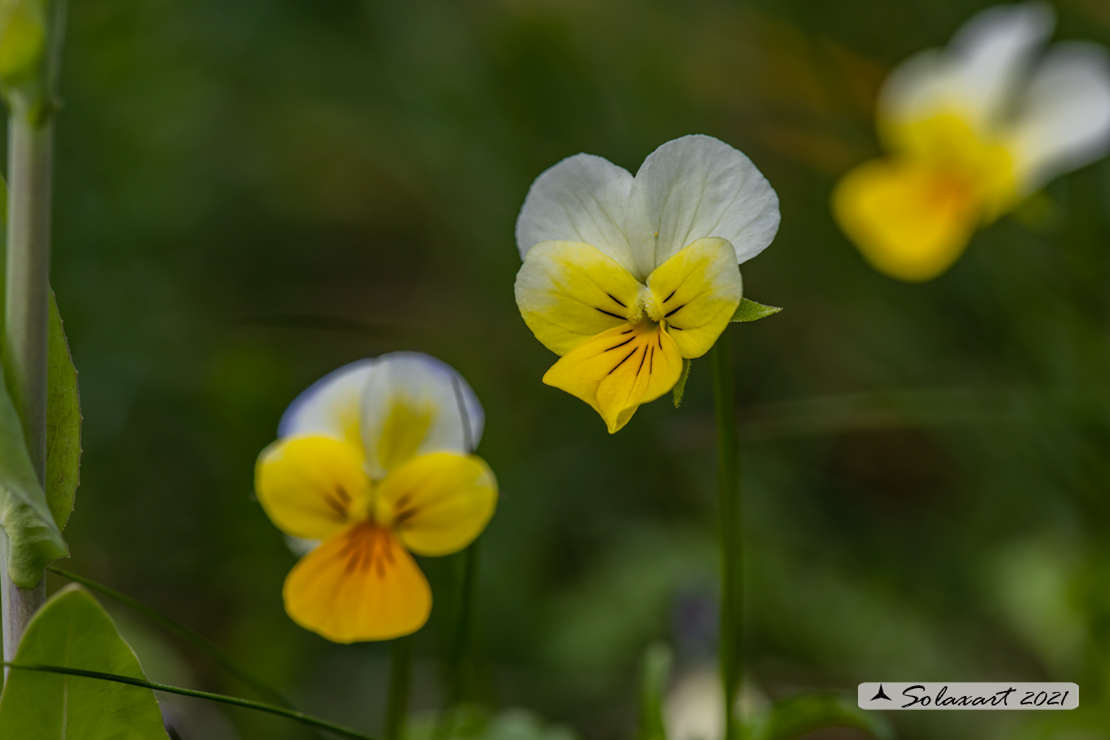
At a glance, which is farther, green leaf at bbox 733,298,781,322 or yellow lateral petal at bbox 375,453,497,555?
yellow lateral petal at bbox 375,453,497,555

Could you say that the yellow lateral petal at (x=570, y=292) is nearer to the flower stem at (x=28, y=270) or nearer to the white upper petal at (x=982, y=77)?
the flower stem at (x=28, y=270)

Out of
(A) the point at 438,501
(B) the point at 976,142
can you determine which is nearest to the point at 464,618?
(A) the point at 438,501

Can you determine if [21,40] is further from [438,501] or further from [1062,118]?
[1062,118]

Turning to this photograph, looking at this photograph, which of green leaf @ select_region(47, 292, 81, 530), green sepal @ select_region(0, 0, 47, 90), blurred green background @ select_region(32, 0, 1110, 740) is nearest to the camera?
green sepal @ select_region(0, 0, 47, 90)

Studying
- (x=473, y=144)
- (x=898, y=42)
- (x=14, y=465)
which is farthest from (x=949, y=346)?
(x=14, y=465)

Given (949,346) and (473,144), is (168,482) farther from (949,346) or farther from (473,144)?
(949,346)

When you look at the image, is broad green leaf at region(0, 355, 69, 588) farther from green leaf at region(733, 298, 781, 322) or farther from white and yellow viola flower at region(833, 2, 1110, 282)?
white and yellow viola flower at region(833, 2, 1110, 282)

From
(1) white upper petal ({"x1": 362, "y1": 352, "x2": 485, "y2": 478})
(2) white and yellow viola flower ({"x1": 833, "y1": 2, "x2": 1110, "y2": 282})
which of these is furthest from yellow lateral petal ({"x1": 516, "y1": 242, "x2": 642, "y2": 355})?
(2) white and yellow viola flower ({"x1": 833, "y1": 2, "x2": 1110, "y2": 282})

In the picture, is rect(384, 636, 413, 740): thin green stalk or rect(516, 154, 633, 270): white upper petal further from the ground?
rect(516, 154, 633, 270): white upper petal
